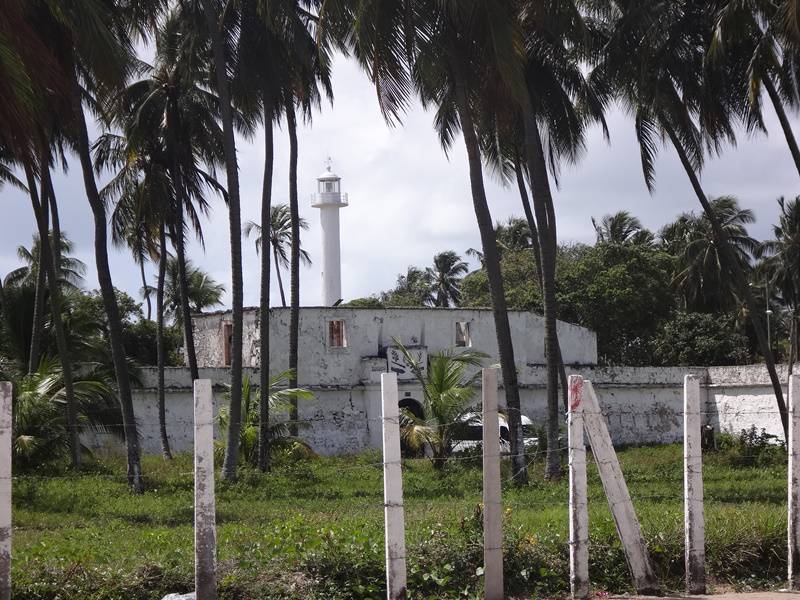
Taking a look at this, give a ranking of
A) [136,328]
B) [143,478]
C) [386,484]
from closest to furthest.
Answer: [386,484] → [143,478] → [136,328]

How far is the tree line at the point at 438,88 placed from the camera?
54.0 ft

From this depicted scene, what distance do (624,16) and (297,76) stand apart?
6.80 m

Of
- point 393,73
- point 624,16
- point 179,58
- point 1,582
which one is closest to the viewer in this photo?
point 1,582

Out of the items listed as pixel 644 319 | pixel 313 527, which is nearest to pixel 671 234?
pixel 644 319

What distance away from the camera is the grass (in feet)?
27.7

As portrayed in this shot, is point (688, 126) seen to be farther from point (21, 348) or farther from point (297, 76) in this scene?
point (21, 348)

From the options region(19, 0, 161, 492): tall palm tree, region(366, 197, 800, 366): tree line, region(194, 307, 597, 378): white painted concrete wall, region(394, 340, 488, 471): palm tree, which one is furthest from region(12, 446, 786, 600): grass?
region(366, 197, 800, 366): tree line

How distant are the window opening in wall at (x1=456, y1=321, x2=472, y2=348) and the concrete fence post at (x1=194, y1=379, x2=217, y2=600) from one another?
27336 millimetres

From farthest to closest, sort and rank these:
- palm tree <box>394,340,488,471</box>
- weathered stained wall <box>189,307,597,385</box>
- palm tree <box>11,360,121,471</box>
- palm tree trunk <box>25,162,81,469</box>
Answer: weathered stained wall <box>189,307,597,385</box> → palm tree <box>394,340,488,471</box> → palm tree trunk <box>25,162,81,469</box> → palm tree <box>11,360,121,471</box>

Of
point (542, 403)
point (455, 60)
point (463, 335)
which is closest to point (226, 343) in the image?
point (463, 335)

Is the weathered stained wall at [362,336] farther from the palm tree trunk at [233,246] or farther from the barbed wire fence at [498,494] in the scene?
the barbed wire fence at [498,494]

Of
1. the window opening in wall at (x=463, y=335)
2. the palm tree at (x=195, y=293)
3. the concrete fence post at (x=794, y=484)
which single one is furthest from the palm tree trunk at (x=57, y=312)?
the palm tree at (x=195, y=293)

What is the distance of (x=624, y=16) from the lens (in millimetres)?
21250

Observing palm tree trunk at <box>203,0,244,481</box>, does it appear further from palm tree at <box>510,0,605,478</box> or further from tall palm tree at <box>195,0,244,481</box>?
palm tree at <box>510,0,605,478</box>
